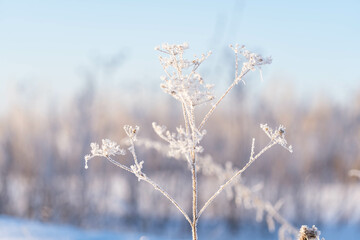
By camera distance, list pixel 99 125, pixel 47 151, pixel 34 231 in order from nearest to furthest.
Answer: pixel 34 231, pixel 47 151, pixel 99 125

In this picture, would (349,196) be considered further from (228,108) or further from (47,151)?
(47,151)

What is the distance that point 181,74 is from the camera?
44.2 inches

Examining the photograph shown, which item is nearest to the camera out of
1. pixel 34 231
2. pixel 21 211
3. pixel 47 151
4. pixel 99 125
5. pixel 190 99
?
pixel 190 99

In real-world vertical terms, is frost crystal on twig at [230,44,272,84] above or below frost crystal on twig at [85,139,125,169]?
above

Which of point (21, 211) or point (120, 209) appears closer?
point (21, 211)

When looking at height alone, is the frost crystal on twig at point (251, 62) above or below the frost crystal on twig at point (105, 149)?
above

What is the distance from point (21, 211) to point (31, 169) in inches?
50.8

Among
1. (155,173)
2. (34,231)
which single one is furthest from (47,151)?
(34,231)

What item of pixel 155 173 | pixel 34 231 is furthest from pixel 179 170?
pixel 34 231

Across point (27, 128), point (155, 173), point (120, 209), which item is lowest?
point (120, 209)

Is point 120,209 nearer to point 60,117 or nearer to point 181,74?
point 60,117

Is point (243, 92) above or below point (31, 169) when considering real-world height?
above

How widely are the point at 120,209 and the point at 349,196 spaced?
4720 mm

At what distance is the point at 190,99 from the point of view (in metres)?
1.06
